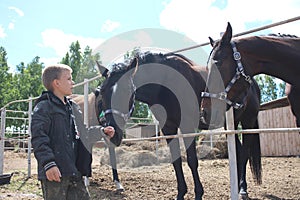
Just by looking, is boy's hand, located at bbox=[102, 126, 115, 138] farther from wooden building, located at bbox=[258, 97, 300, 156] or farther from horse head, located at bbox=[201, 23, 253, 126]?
wooden building, located at bbox=[258, 97, 300, 156]

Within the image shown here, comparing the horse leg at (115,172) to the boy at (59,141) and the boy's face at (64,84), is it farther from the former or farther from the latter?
the boy's face at (64,84)

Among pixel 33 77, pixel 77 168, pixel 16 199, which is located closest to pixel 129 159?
pixel 16 199

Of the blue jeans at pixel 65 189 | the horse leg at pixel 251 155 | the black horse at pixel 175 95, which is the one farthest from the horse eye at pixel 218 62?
the horse leg at pixel 251 155

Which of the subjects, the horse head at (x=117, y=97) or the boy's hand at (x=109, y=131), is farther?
the horse head at (x=117, y=97)

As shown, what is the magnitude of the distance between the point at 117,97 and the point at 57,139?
78 centimetres

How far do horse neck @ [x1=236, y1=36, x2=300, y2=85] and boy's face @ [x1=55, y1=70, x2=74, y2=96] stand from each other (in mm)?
1278

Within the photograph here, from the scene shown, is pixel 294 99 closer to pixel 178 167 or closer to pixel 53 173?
pixel 178 167

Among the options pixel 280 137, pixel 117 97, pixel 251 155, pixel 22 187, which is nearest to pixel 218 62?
pixel 117 97

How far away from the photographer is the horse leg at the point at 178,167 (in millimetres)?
3260

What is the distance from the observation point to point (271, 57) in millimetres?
2357

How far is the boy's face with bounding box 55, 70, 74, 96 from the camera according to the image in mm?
2178

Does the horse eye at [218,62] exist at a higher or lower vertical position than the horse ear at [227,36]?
lower

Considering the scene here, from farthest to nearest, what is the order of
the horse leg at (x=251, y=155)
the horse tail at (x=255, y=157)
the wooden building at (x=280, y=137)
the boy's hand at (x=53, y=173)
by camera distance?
the wooden building at (x=280, y=137) < the horse tail at (x=255, y=157) < the horse leg at (x=251, y=155) < the boy's hand at (x=53, y=173)

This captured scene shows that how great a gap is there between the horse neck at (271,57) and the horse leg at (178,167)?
4.67ft
